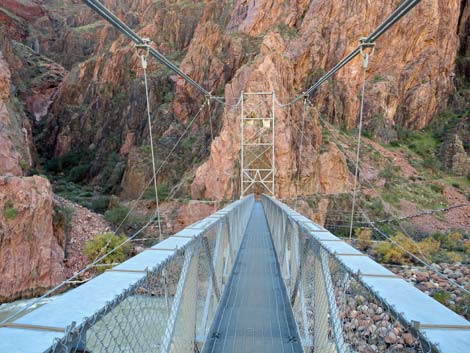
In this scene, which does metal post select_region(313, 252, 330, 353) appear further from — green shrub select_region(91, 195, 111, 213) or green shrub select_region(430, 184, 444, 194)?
green shrub select_region(430, 184, 444, 194)

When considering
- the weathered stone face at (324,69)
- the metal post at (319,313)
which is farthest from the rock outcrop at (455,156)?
the metal post at (319,313)

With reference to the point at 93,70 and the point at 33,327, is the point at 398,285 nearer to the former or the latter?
the point at 33,327

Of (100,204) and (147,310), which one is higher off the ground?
(147,310)

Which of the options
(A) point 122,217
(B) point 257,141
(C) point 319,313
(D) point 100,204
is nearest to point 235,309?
(C) point 319,313

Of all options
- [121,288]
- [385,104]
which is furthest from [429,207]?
[121,288]

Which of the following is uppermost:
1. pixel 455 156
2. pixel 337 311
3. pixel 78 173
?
pixel 455 156

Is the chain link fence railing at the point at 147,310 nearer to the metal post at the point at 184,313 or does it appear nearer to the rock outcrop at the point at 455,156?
the metal post at the point at 184,313

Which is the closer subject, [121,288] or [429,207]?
[121,288]

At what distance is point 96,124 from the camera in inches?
1340

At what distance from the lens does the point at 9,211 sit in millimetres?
12219

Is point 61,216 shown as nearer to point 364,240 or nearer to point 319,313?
point 364,240

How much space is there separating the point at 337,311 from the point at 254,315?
158cm

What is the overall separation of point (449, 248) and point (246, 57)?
15.6 metres

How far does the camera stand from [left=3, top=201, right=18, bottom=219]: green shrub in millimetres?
12203
